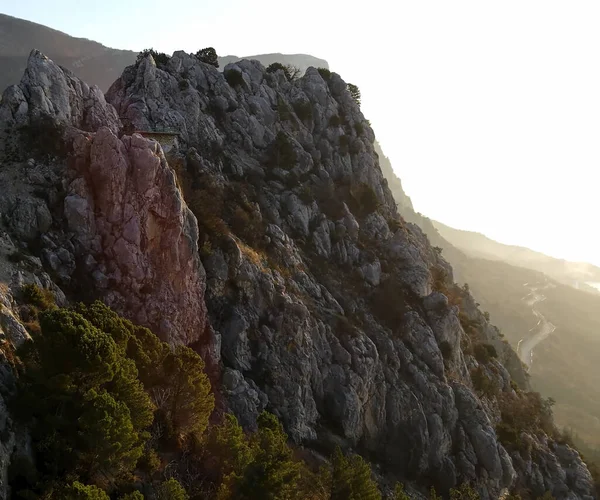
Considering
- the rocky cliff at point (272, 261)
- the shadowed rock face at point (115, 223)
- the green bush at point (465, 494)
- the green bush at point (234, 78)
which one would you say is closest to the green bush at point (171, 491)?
the rocky cliff at point (272, 261)

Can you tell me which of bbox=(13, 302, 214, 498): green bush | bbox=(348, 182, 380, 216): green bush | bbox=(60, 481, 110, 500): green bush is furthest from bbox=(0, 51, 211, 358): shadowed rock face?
bbox=(348, 182, 380, 216): green bush

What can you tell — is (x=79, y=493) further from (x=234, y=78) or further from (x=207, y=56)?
(x=207, y=56)

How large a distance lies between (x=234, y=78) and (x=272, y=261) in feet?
144

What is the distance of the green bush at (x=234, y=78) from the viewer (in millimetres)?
84062

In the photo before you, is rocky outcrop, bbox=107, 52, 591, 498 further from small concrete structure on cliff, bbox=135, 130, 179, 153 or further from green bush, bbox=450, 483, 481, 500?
green bush, bbox=450, 483, 481, 500

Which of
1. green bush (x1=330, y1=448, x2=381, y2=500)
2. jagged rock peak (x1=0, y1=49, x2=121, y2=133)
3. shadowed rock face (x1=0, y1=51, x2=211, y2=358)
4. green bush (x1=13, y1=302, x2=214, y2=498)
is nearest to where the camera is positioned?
green bush (x1=13, y1=302, x2=214, y2=498)

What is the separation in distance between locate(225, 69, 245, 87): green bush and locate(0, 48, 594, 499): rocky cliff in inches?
24.6

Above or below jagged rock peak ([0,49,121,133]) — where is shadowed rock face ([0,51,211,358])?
below

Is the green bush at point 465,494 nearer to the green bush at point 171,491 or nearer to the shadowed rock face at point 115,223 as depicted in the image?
the shadowed rock face at point 115,223

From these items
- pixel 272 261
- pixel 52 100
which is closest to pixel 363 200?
pixel 272 261

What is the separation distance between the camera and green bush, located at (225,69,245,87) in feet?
276

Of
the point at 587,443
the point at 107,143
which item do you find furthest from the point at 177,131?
the point at 587,443

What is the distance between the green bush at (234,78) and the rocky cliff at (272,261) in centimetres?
62

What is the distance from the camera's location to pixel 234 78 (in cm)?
8425
